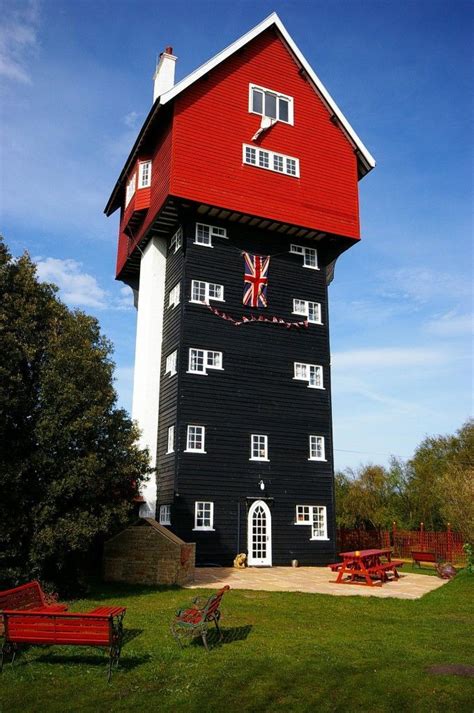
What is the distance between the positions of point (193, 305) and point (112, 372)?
978cm

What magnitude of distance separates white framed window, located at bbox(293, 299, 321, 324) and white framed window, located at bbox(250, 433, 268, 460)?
21.8 ft

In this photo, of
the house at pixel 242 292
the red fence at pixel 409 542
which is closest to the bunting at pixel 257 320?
the house at pixel 242 292

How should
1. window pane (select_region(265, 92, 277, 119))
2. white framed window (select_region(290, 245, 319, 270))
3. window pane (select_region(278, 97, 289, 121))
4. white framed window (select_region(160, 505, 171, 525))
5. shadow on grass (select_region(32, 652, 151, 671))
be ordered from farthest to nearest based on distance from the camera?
white framed window (select_region(290, 245, 319, 270))
window pane (select_region(278, 97, 289, 121))
window pane (select_region(265, 92, 277, 119))
white framed window (select_region(160, 505, 171, 525))
shadow on grass (select_region(32, 652, 151, 671))

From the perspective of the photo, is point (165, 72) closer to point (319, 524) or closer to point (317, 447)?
point (317, 447)

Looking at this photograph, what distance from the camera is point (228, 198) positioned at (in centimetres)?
2830

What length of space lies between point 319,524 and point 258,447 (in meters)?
4.73

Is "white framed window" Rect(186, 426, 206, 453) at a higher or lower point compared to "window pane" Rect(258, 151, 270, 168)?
lower

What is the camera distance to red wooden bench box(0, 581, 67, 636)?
11.2m

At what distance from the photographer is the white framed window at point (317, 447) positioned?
95.3ft

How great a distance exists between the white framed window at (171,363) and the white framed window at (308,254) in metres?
8.51

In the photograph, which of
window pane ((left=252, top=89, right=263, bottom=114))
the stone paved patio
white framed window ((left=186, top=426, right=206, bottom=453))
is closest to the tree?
the stone paved patio

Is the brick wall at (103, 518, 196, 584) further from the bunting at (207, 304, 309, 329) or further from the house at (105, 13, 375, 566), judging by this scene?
the bunting at (207, 304, 309, 329)

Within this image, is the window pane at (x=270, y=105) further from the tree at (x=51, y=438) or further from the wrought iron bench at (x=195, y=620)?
the wrought iron bench at (x=195, y=620)

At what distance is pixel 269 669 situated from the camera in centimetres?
928
